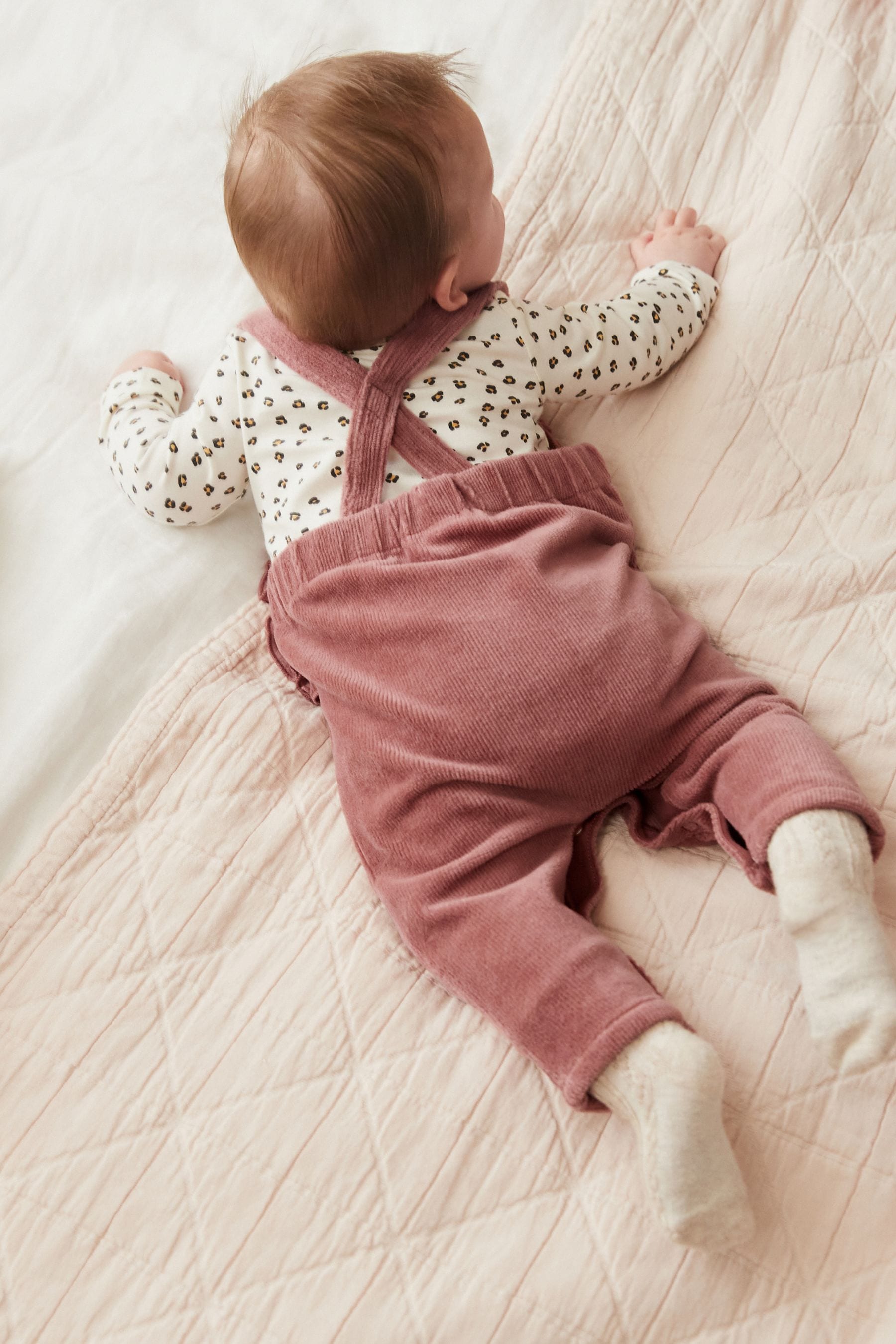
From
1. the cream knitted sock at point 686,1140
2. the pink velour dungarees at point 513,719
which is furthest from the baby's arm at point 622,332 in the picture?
the cream knitted sock at point 686,1140

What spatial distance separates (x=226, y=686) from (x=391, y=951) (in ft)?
1.03

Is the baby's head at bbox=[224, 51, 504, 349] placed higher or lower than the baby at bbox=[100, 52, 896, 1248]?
higher

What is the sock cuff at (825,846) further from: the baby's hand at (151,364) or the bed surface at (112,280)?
the baby's hand at (151,364)

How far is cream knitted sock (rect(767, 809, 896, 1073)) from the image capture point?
0.78m

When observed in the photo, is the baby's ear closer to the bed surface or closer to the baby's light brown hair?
the baby's light brown hair

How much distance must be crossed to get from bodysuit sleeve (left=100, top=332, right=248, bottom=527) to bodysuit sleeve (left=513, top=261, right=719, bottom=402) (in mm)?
302

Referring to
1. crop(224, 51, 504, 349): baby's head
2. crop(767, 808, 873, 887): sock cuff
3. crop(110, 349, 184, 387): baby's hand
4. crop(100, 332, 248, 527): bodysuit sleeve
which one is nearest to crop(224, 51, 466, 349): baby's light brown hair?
crop(224, 51, 504, 349): baby's head

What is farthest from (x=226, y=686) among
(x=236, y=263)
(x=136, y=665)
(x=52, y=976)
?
(x=236, y=263)

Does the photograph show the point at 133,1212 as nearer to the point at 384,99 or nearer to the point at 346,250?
the point at 346,250

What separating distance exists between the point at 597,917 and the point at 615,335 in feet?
1.86

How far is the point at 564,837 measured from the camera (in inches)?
37.1

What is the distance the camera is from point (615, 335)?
111 centimetres

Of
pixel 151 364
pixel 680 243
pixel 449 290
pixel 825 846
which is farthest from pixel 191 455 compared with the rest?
pixel 825 846

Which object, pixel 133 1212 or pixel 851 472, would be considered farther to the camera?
pixel 851 472
